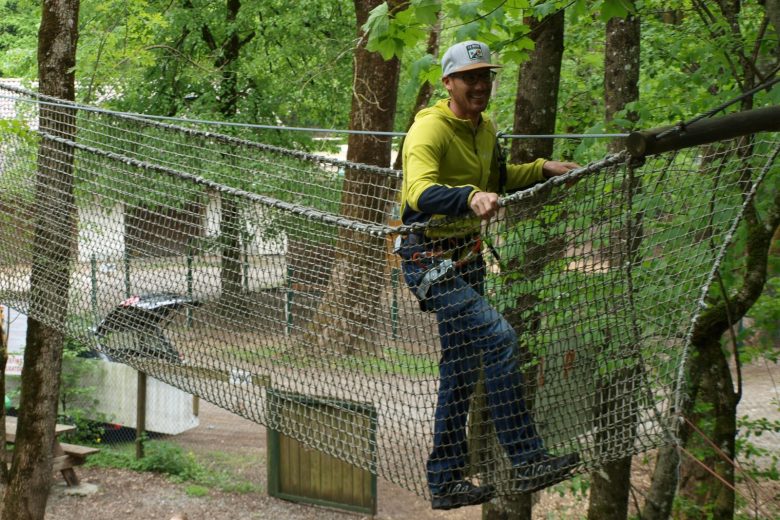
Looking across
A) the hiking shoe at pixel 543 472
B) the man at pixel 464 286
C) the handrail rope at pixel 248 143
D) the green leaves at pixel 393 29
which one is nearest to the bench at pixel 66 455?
the handrail rope at pixel 248 143

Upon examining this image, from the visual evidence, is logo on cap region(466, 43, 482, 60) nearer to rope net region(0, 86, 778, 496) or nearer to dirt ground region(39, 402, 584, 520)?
rope net region(0, 86, 778, 496)

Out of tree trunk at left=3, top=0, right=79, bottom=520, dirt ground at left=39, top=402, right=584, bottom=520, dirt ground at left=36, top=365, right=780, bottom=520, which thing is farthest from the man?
dirt ground at left=39, top=402, right=584, bottom=520

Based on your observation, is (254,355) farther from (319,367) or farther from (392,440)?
(392,440)

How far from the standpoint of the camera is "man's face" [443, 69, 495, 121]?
96.0 inches

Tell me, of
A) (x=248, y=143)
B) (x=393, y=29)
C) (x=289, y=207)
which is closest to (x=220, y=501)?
(x=248, y=143)

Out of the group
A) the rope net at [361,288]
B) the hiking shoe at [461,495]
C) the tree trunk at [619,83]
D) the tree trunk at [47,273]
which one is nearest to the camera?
the rope net at [361,288]

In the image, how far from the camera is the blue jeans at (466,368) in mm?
2449

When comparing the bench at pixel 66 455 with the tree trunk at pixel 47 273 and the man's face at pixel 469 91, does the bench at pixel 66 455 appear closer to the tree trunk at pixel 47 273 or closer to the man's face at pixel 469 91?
the tree trunk at pixel 47 273

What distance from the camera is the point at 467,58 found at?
95.1 inches

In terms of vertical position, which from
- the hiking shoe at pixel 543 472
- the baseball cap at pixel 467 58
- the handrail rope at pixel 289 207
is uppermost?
the baseball cap at pixel 467 58

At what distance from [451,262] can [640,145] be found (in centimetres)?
61

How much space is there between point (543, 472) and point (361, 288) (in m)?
0.81

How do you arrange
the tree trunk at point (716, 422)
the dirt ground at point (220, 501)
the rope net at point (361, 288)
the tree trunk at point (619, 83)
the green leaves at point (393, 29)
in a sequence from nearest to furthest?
the rope net at point (361, 288) → the green leaves at point (393, 29) → the tree trunk at point (619, 83) → the tree trunk at point (716, 422) → the dirt ground at point (220, 501)

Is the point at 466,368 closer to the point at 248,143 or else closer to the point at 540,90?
the point at 248,143
